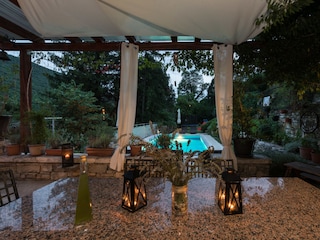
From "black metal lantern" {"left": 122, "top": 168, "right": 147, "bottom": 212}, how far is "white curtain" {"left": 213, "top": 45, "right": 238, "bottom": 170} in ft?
7.19

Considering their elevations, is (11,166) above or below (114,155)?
below

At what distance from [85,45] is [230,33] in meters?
2.36

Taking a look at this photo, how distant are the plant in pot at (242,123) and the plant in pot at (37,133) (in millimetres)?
3230

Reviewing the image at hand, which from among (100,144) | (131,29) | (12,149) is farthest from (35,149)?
(131,29)

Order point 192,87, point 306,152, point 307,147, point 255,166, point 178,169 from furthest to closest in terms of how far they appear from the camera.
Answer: point 192,87
point 307,147
point 306,152
point 255,166
point 178,169

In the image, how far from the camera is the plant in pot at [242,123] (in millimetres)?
3057

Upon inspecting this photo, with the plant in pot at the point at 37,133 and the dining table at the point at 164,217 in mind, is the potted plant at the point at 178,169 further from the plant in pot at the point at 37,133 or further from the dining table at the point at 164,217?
the plant in pot at the point at 37,133

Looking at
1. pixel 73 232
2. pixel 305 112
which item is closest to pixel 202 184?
pixel 73 232

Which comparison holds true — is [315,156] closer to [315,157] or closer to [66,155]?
[315,157]

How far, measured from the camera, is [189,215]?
3.36 ft

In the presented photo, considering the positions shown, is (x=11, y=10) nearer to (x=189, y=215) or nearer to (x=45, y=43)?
(x=45, y=43)

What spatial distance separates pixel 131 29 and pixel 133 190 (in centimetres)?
202

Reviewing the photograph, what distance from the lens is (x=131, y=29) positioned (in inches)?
93.4

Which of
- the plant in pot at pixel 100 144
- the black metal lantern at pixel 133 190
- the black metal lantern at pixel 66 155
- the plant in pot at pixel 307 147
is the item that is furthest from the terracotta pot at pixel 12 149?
the plant in pot at pixel 307 147
